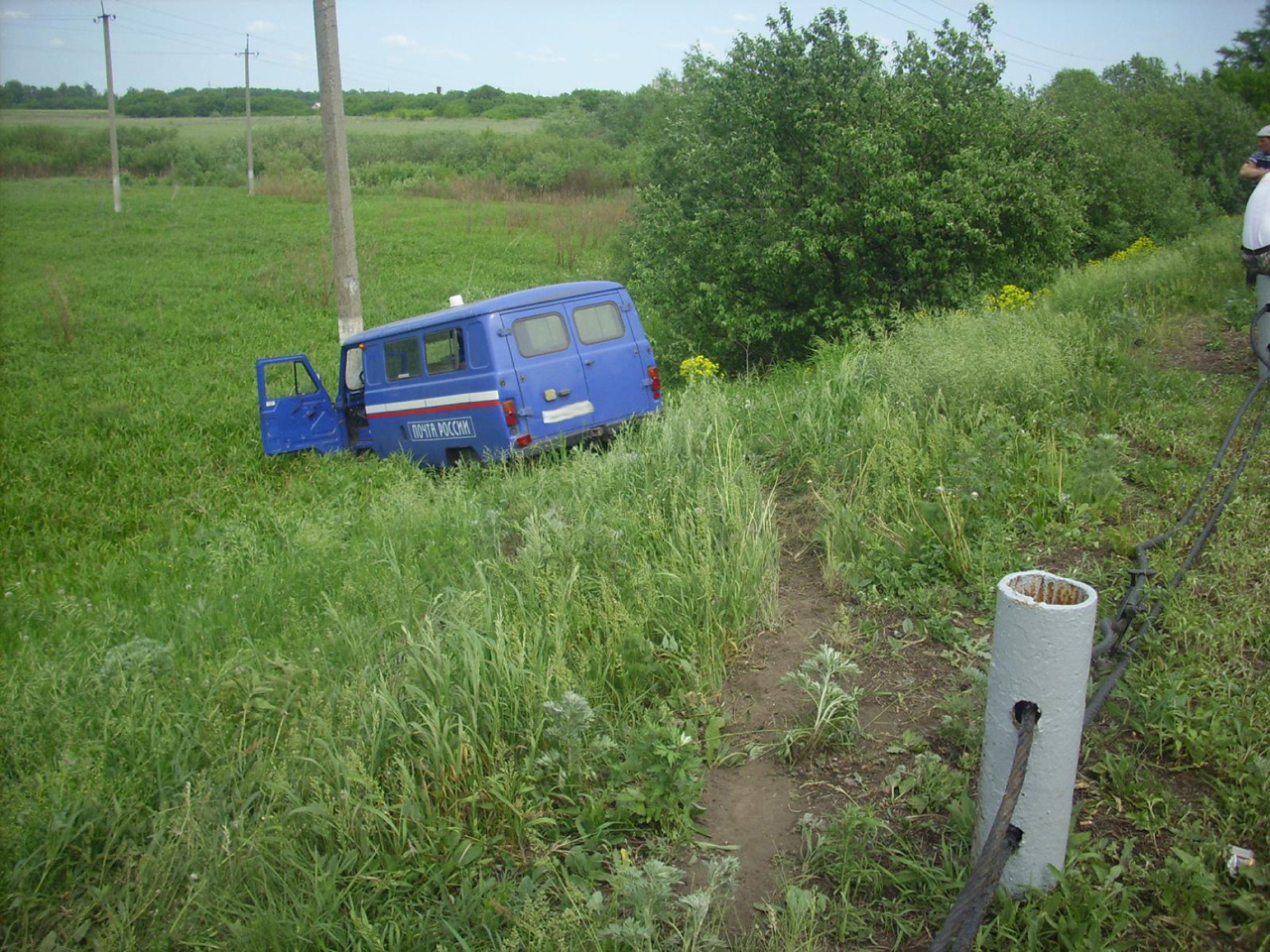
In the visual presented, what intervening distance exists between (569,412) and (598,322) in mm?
1207

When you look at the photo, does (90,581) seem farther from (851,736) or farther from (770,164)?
(770,164)

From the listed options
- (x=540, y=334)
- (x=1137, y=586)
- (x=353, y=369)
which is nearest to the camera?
(x=1137, y=586)

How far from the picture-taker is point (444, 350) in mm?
10234

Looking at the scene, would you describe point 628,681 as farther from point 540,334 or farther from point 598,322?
point 598,322

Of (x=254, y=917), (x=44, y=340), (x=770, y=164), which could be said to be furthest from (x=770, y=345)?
(x=44, y=340)

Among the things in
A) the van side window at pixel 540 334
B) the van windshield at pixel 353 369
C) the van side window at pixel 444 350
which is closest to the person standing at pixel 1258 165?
the van side window at pixel 540 334

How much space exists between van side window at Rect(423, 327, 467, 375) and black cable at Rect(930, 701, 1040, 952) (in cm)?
853

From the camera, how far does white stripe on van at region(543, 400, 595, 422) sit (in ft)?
32.6

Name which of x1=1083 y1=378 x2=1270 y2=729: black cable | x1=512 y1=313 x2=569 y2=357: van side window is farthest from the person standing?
x1=512 y1=313 x2=569 y2=357: van side window

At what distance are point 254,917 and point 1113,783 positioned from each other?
8.25 ft

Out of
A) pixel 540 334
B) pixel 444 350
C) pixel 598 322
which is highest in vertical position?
pixel 598 322

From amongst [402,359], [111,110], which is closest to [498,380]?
[402,359]

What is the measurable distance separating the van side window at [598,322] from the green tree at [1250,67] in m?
42.9

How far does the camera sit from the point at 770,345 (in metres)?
15.3
